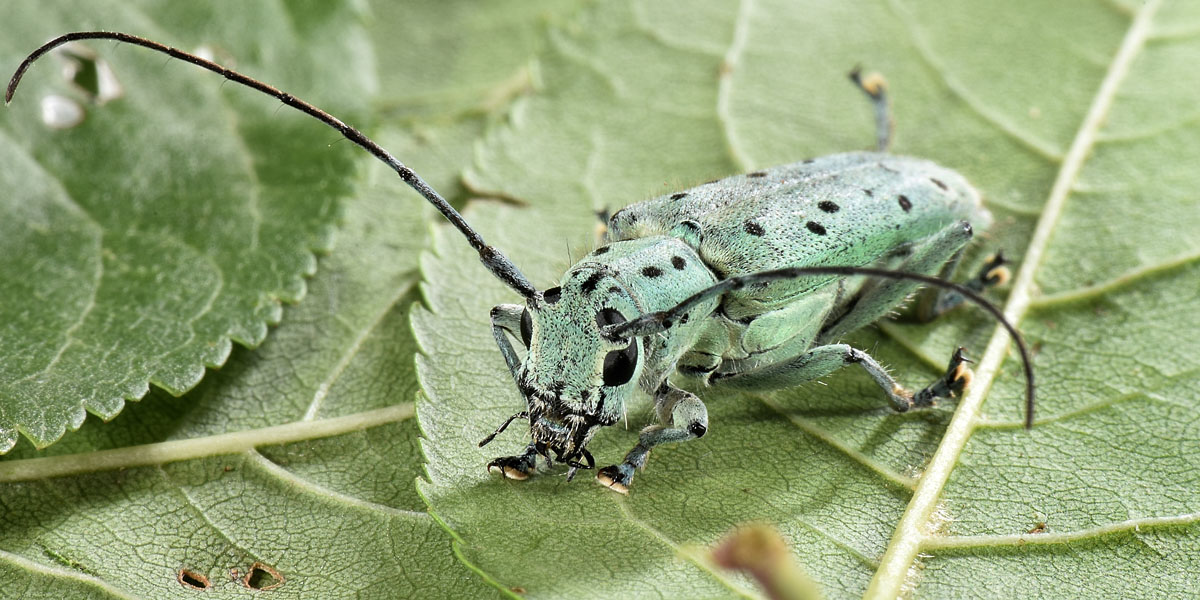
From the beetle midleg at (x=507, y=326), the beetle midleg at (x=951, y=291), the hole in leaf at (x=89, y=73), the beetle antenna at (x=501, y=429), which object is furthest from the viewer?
the hole in leaf at (x=89, y=73)

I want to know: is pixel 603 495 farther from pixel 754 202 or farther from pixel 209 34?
pixel 209 34

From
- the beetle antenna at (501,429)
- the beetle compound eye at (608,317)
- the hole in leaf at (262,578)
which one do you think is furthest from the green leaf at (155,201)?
the beetle compound eye at (608,317)

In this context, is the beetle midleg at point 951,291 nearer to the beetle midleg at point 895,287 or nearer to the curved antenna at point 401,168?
the beetle midleg at point 895,287

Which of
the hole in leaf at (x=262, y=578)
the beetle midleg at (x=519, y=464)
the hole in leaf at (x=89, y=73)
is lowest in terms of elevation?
the hole in leaf at (x=262, y=578)

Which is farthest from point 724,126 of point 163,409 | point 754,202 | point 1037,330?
point 163,409

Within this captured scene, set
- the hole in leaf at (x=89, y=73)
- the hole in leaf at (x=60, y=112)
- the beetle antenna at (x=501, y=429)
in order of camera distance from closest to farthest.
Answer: the beetle antenna at (x=501, y=429), the hole in leaf at (x=60, y=112), the hole in leaf at (x=89, y=73)

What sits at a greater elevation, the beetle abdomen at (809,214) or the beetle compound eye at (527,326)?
the beetle abdomen at (809,214)

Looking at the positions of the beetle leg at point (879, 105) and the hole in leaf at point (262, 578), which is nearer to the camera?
the hole in leaf at point (262, 578)
